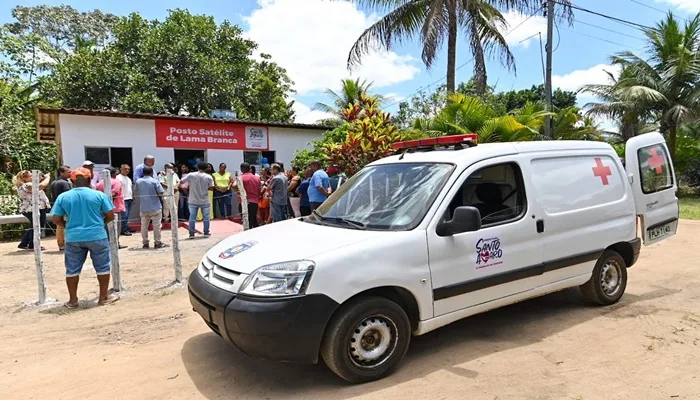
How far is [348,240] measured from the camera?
11.3ft

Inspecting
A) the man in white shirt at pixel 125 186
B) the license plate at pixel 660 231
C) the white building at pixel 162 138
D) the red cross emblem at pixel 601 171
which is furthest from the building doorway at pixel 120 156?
the license plate at pixel 660 231

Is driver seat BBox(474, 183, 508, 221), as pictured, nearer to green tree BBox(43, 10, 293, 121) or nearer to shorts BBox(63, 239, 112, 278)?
shorts BBox(63, 239, 112, 278)

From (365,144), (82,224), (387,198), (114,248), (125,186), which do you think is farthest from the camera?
(125,186)

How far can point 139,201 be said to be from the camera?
956 cm

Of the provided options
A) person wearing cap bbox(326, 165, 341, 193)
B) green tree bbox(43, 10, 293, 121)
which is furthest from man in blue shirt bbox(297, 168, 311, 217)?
green tree bbox(43, 10, 293, 121)

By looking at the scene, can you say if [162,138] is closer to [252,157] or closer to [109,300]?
[252,157]

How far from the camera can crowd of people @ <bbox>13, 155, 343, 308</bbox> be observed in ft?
17.6

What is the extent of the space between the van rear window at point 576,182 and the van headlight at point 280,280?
2.48 metres

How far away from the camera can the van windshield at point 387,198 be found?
3.77 metres

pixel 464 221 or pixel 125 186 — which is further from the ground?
pixel 125 186

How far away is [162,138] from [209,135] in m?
1.42

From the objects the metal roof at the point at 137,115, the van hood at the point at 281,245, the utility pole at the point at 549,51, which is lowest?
the van hood at the point at 281,245

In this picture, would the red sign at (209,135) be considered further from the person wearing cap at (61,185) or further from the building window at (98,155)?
the person wearing cap at (61,185)

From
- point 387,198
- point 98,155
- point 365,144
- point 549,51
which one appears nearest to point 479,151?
point 387,198
